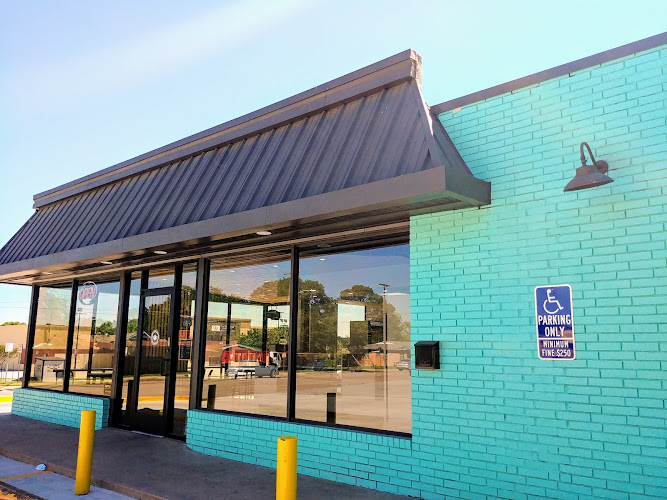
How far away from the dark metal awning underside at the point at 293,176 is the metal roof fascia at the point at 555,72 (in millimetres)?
336

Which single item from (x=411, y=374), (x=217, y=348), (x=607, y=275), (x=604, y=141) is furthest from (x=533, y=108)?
(x=217, y=348)

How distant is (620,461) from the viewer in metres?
4.54

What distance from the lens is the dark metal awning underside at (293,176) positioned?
545 cm

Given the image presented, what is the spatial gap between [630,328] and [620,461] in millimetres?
1125

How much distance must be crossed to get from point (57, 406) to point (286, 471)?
29.9ft

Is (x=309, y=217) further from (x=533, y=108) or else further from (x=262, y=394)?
(x=262, y=394)

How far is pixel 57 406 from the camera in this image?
1129cm

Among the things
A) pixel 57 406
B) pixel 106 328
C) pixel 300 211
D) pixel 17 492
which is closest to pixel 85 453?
pixel 17 492

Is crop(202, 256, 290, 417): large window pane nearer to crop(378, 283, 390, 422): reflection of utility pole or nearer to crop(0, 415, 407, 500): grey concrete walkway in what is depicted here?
crop(0, 415, 407, 500): grey concrete walkway

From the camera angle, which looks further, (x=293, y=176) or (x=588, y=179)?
(x=293, y=176)

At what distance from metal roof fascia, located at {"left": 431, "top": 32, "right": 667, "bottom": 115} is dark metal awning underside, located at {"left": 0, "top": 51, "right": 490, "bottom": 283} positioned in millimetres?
336

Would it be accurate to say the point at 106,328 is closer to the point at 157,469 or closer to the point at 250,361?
the point at 250,361

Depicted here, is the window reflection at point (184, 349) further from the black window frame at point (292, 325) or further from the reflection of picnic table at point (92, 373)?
the reflection of picnic table at point (92, 373)

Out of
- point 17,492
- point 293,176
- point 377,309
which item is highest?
point 293,176
